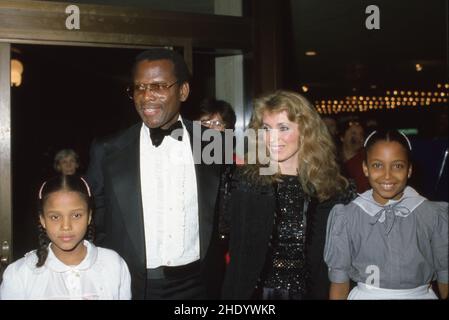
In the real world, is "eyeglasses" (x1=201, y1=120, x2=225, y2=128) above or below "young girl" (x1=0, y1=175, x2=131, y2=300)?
above

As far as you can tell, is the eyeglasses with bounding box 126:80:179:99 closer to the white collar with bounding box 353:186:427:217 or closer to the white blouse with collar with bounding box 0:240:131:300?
the white blouse with collar with bounding box 0:240:131:300

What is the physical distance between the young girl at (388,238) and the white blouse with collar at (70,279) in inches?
38.2

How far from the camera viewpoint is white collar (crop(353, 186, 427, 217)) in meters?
2.17

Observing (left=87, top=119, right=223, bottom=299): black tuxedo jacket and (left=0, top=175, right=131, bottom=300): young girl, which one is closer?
(left=0, top=175, right=131, bottom=300): young girl

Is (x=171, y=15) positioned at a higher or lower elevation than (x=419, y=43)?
lower

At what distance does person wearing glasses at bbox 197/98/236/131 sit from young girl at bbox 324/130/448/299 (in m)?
1.50

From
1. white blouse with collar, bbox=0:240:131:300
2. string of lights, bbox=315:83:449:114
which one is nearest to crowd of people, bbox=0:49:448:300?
white blouse with collar, bbox=0:240:131:300

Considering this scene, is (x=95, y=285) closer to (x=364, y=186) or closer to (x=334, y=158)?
(x=334, y=158)

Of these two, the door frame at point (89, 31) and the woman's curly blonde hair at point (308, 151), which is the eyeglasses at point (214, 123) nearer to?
the door frame at point (89, 31)

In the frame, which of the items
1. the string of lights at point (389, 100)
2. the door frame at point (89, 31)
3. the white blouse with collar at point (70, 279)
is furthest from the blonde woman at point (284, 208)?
the string of lights at point (389, 100)

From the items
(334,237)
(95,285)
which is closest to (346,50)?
(334,237)
